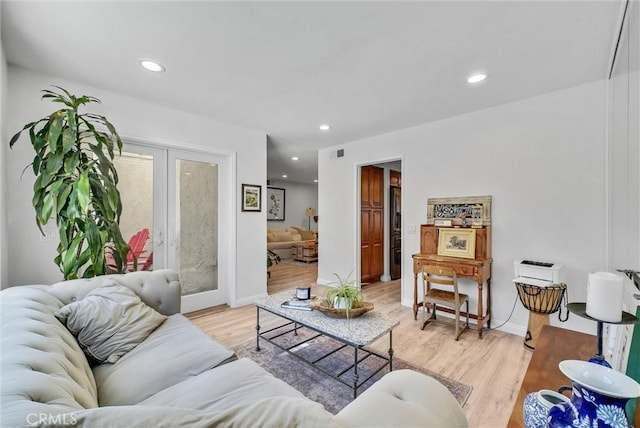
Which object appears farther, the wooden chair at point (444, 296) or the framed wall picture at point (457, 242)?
the framed wall picture at point (457, 242)

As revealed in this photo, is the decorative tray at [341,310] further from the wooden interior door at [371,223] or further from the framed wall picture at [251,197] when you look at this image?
the wooden interior door at [371,223]

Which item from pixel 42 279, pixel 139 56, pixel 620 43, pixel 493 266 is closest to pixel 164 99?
pixel 139 56

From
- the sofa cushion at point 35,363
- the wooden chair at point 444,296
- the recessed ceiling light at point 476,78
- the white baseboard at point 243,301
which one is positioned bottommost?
the white baseboard at point 243,301

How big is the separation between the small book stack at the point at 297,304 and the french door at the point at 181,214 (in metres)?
1.73

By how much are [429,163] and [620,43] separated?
74.2 inches

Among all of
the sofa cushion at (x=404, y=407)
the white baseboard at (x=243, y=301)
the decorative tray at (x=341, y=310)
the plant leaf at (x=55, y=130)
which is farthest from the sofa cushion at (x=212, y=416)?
the white baseboard at (x=243, y=301)

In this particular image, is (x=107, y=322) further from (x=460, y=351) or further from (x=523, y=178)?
(x=523, y=178)

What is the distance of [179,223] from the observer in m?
3.42

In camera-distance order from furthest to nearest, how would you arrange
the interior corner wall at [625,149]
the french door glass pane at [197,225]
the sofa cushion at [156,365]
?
the french door glass pane at [197,225] → the interior corner wall at [625,149] → the sofa cushion at [156,365]

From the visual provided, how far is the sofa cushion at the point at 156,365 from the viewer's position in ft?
4.10

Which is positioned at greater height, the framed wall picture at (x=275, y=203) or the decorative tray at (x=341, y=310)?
the framed wall picture at (x=275, y=203)

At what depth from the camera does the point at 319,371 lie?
217 centimetres

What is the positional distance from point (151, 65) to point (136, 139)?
100 cm

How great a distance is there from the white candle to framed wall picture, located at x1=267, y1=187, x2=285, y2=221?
8.22 metres
